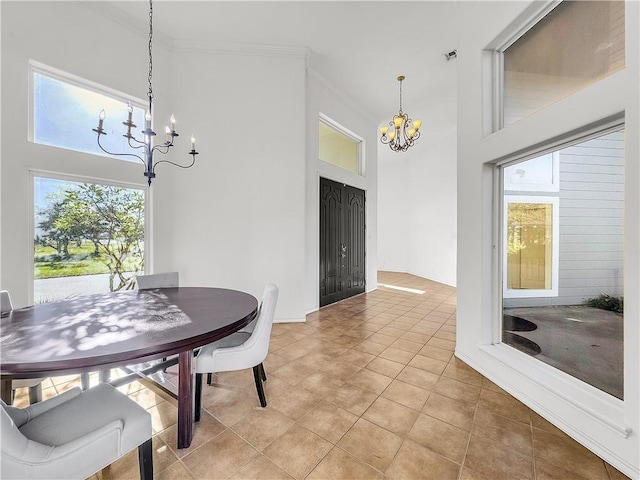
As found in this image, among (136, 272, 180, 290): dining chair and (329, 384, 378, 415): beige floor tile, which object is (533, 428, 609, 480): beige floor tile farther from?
(136, 272, 180, 290): dining chair

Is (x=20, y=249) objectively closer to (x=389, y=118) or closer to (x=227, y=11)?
(x=227, y=11)

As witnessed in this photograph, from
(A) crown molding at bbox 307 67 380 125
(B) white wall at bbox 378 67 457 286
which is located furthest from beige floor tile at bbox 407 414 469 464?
(B) white wall at bbox 378 67 457 286

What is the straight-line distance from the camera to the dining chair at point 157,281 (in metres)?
2.57

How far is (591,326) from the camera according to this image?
192cm

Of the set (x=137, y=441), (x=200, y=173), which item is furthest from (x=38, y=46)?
(x=137, y=441)

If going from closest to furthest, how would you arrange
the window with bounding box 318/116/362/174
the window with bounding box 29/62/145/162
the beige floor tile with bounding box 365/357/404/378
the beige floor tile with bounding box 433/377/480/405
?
the beige floor tile with bounding box 433/377/480/405 < the beige floor tile with bounding box 365/357/404/378 < the window with bounding box 29/62/145/162 < the window with bounding box 318/116/362/174

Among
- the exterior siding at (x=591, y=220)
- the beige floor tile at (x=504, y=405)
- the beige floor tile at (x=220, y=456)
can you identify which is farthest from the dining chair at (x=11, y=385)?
the exterior siding at (x=591, y=220)

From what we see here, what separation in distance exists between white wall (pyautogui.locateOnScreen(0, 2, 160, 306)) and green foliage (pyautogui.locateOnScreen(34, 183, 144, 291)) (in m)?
0.15

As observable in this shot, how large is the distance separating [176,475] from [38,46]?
3895mm

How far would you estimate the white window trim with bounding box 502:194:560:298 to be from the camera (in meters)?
2.17

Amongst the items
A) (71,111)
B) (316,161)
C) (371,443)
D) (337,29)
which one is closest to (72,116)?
(71,111)

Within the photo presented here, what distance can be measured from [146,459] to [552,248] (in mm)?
3082

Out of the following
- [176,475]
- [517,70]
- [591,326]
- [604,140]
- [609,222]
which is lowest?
[176,475]

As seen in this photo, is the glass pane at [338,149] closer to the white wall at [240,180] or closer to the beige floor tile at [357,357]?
the white wall at [240,180]
